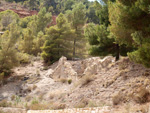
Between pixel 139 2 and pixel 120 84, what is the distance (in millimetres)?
3771

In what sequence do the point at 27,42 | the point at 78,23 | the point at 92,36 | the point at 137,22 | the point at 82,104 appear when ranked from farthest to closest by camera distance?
the point at 78,23 → the point at 27,42 → the point at 92,36 → the point at 82,104 → the point at 137,22

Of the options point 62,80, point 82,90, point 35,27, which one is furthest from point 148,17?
point 35,27

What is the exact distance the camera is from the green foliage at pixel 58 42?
24159 mm

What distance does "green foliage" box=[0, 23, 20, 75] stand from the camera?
1934cm

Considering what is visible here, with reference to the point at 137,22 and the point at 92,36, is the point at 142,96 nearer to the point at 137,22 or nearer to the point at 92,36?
the point at 137,22

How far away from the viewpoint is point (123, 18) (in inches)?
273

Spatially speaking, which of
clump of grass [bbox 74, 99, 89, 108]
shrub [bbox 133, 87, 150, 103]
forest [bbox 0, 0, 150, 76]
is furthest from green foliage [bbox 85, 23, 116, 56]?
shrub [bbox 133, 87, 150, 103]

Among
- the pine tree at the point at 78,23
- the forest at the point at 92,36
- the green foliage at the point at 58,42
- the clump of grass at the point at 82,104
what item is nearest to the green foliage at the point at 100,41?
the forest at the point at 92,36

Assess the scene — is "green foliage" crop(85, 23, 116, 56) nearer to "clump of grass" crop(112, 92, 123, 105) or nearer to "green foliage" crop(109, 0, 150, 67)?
"green foliage" crop(109, 0, 150, 67)

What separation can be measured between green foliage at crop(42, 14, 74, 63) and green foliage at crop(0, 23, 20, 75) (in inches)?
209

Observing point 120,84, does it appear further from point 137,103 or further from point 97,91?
point 137,103

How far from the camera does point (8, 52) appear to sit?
19.7m

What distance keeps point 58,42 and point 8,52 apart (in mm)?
7643

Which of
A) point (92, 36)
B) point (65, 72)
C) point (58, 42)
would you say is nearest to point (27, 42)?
point (58, 42)
